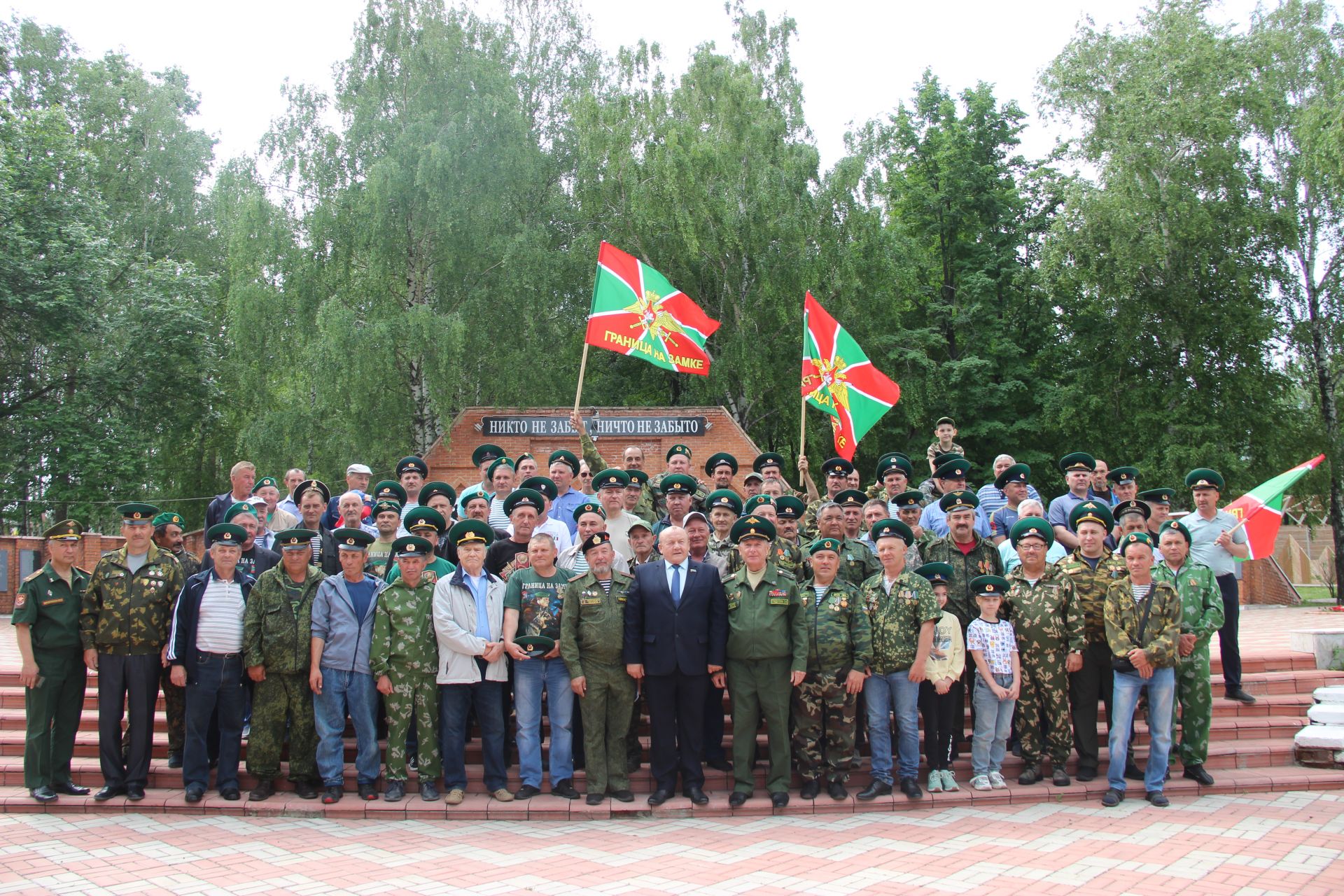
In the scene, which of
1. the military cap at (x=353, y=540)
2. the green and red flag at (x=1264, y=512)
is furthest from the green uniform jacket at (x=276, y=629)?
the green and red flag at (x=1264, y=512)

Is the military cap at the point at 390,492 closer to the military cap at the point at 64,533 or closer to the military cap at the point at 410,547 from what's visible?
the military cap at the point at 410,547

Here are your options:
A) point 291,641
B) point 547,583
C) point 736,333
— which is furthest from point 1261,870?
point 736,333

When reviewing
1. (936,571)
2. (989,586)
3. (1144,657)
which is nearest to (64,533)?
(936,571)

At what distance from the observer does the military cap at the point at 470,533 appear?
22.3 feet

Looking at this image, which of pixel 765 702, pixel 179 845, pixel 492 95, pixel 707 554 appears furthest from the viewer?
pixel 492 95

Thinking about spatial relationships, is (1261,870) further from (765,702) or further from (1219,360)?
(1219,360)

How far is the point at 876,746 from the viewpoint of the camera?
6742mm

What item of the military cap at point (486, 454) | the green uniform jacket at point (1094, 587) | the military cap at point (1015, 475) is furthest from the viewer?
the military cap at point (486, 454)

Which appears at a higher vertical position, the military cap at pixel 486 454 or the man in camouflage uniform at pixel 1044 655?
the military cap at pixel 486 454

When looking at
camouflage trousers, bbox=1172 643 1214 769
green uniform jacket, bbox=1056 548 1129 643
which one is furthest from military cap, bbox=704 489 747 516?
camouflage trousers, bbox=1172 643 1214 769

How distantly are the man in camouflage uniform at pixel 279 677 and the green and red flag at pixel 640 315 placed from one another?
5.07 metres

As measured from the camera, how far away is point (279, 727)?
6.70 m

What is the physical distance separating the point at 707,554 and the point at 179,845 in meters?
3.88

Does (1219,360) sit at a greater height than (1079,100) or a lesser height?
lesser
